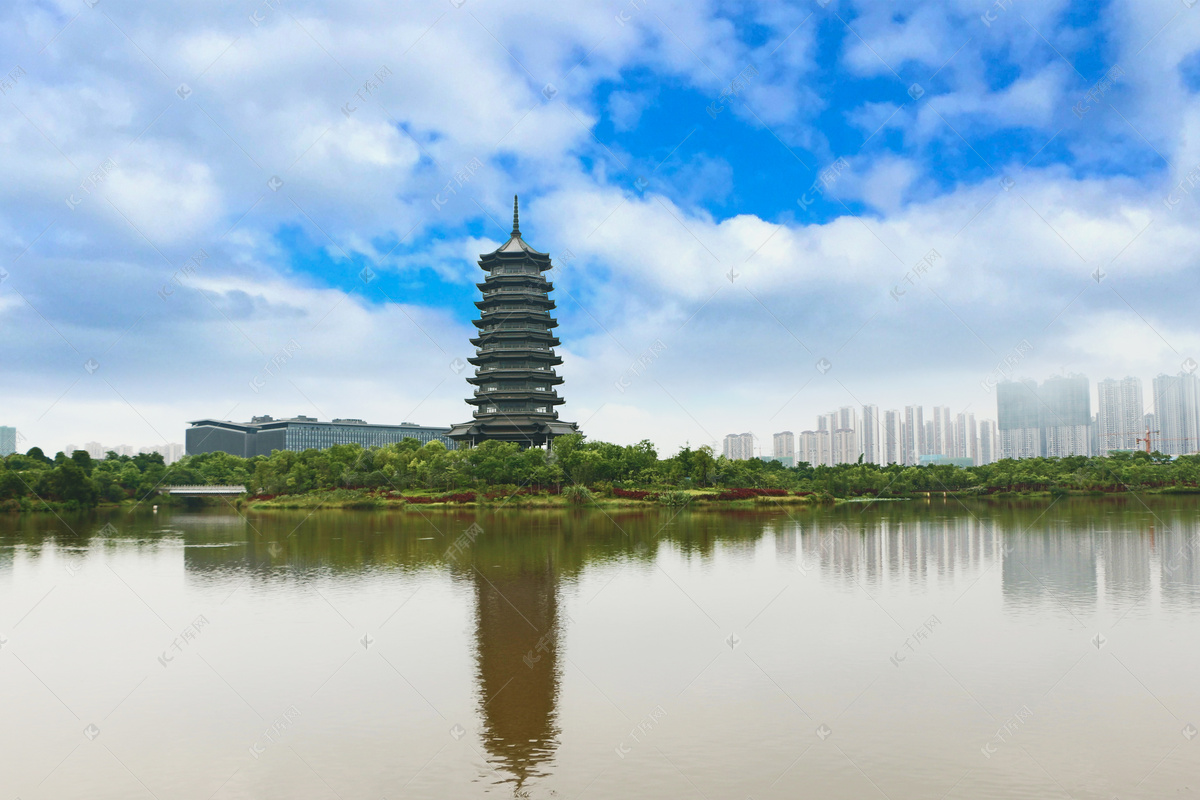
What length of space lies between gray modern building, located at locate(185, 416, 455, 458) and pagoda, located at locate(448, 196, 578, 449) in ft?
210

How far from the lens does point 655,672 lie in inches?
427

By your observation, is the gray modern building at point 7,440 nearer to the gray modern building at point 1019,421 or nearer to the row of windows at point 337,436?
the row of windows at point 337,436

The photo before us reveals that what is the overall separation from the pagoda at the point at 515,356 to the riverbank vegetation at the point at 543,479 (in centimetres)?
478

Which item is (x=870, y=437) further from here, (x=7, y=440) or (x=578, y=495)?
(x=7, y=440)

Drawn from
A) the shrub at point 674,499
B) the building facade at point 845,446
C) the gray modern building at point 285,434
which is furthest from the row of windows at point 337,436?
the shrub at point 674,499

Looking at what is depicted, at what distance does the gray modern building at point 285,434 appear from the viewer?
119 meters

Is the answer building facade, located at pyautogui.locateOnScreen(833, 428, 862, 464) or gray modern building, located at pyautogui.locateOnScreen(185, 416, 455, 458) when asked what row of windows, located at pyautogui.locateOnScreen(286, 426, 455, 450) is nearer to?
gray modern building, located at pyautogui.locateOnScreen(185, 416, 455, 458)

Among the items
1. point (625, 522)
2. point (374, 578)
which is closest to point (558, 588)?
point (374, 578)

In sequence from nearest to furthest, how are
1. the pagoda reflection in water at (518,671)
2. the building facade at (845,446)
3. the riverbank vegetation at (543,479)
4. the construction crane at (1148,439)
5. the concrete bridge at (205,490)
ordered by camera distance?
1. the pagoda reflection in water at (518,671)
2. the riverbank vegetation at (543,479)
3. the concrete bridge at (205,490)
4. the construction crane at (1148,439)
5. the building facade at (845,446)

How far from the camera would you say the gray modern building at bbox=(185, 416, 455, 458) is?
119 meters

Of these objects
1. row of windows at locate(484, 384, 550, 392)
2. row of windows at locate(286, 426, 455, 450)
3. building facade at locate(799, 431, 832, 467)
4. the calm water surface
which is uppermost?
row of windows at locate(484, 384, 550, 392)

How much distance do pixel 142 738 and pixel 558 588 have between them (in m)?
9.25

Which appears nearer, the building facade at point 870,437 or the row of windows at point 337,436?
the building facade at point 870,437

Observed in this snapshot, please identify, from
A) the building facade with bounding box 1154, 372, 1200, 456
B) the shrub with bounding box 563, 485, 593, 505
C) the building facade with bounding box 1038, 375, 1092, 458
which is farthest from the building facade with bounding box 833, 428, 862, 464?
the shrub with bounding box 563, 485, 593, 505
